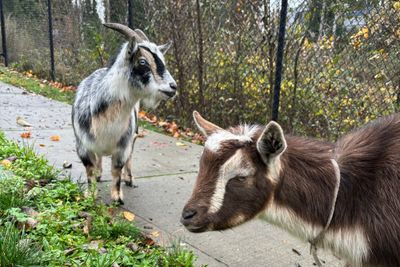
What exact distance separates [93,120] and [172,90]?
0.77 m

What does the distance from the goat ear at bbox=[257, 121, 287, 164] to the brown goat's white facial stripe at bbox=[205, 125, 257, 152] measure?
0.12 metres

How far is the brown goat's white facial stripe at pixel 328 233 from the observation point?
2324 mm

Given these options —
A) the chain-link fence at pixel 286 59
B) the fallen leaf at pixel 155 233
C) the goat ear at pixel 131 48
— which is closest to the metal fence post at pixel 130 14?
the chain-link fence at pixel 286 59

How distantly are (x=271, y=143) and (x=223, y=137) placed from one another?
0.89ft

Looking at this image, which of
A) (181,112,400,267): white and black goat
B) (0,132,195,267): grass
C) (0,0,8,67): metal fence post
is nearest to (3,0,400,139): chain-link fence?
(181,112,400,267): white and black goat

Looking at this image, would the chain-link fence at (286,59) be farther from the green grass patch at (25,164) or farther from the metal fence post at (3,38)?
the metal fence post at (3,38)

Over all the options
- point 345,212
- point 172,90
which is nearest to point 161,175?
point 172,90

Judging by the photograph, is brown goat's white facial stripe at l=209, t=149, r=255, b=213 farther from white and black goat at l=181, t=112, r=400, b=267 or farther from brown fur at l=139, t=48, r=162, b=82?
brown fur at l=139, t=48, r=162, b=82

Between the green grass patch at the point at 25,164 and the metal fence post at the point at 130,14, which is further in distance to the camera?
the metal fence post at the point at 130,14

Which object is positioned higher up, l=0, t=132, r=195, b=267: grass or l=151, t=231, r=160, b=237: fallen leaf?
l=0, t=132, r=195, b=267: grass

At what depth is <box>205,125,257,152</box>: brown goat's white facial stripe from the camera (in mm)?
2355

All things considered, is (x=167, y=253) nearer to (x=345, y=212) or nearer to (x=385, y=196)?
(x=345, y=212)

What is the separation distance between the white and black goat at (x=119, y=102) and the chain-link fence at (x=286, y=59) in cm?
225

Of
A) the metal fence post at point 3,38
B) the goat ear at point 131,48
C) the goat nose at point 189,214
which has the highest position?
the metal fence post at point 3,38
